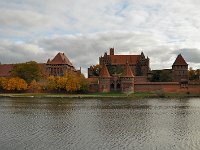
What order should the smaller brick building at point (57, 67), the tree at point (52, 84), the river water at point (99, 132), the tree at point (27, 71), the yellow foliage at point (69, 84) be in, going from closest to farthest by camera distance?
the river water at point (99, 132) < the yellow foliage at point (69, 84) < the tree at point (52, 84) < the tree at point (27, 71) < the smaller brick building at point (57, 67)

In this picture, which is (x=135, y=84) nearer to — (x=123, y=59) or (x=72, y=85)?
(x=72, y=85)

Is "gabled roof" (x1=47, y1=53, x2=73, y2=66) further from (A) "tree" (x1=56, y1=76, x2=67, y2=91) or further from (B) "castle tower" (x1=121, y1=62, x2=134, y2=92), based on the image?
(B) "castle tower" (x1=121, y1=62, x2=134, y2=92)

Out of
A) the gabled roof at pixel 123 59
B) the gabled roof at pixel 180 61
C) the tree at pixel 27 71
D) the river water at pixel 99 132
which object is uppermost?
the gabled roof at pixel 123 59

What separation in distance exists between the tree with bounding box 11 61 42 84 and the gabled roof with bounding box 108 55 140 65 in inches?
839

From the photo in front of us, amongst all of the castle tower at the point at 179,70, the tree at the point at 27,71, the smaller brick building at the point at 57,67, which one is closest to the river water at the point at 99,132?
the tree at the point at 27,71

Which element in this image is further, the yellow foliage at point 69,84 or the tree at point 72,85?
the yellow foliage at point 69,84

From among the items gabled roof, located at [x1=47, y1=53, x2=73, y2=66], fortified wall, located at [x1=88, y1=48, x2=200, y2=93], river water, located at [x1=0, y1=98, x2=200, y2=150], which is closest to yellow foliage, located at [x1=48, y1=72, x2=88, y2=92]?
fortified wall, located at [x1=88, y1=48, x2=200, y2=93]

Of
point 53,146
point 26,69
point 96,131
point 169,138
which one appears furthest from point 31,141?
point 26,69

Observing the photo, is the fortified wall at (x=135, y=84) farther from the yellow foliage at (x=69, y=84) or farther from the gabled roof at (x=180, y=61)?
the yellow foliage at (x=69, y=84)

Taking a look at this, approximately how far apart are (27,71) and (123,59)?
25087 mm

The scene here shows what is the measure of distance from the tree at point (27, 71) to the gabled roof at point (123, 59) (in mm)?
21312

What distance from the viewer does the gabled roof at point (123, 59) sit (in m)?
86.4

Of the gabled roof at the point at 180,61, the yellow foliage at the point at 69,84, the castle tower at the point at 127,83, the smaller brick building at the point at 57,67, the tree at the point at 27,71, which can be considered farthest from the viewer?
the smaller brick building at the point at 57,67

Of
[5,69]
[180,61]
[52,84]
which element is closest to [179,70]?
[180,61]
